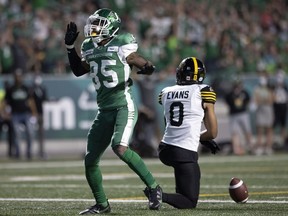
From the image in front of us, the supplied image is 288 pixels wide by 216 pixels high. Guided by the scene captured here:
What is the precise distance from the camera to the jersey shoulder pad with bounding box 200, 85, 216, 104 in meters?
7.72

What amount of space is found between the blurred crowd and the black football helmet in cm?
1171

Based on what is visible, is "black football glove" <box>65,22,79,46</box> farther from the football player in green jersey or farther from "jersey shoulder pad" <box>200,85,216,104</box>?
"jersey shoulder pad" <box>200,85,216,104</box>

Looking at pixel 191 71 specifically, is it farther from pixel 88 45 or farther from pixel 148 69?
pixel 88 45

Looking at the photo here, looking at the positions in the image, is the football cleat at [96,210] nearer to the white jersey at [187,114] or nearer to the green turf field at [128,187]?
the green turf field at [128,187]

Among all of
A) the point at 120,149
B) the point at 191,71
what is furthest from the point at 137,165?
the point at 191,71

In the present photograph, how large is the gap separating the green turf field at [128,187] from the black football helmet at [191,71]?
3.74 feet

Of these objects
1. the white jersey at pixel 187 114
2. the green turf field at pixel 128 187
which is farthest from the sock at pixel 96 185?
the white jersey at pixel 187 114

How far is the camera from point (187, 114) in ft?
25.6

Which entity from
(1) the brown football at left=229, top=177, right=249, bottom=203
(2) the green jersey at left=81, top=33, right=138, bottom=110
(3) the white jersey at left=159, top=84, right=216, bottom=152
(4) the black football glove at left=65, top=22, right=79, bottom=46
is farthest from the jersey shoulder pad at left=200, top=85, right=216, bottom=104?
(4) the black football glove at left=65, top=22, right=79, bottom=46

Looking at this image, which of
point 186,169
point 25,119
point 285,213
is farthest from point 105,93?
point 25,119

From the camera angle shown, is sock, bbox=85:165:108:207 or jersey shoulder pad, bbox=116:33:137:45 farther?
jersey shoulder pad, bbox=116:33:137:45

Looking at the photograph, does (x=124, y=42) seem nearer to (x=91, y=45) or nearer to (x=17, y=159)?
(x=91, y=45)

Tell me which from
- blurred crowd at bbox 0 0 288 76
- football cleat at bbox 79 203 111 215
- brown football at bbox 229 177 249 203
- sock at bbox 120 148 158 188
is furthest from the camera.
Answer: blurred crowd at bbox 0 0 288 76

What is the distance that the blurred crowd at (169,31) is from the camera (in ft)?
65.1
